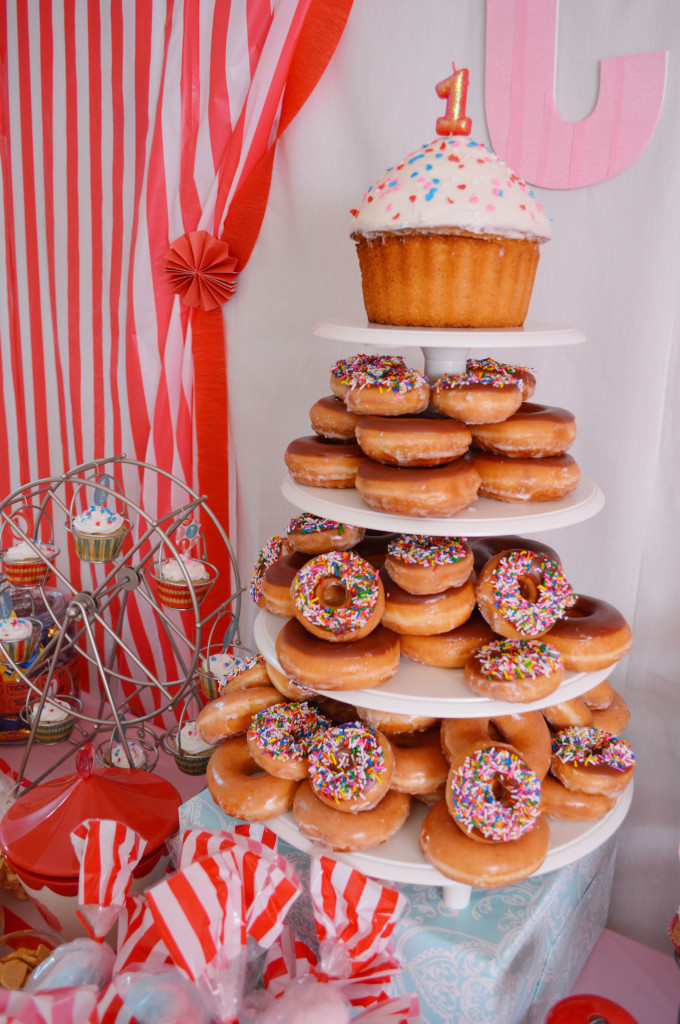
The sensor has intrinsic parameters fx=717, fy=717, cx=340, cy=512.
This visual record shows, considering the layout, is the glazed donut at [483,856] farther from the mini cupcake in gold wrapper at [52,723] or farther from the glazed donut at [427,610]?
the mini cupcake in gold wrapper at [52,723]

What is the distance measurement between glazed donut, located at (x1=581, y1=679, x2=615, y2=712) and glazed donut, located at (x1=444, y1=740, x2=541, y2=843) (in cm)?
31

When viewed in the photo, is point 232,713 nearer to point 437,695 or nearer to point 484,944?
point 437,695

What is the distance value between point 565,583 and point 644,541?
424 mm

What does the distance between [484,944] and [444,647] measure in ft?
1.48

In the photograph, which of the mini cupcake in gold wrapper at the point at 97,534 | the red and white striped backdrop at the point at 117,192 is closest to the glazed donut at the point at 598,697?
the mini cupcake in gold wrapper at the point at 97,534

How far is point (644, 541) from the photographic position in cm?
153

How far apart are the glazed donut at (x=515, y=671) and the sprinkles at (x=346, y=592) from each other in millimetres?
192

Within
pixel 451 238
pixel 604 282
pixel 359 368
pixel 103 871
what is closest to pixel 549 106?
pixel 604 282

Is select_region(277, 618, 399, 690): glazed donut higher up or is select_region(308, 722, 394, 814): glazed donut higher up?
select_region(277, 618, 399, 690): glazed donut

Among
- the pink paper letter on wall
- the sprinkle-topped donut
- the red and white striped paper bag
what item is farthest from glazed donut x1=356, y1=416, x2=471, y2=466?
the red and white striped paper bag

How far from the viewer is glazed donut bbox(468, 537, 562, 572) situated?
1.30 m

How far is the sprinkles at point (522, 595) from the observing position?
A: 1.15m

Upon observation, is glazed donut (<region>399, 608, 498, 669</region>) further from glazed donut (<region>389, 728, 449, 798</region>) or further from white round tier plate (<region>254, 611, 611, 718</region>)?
glazed donut (<region>389, 728, 449, 798</region>)

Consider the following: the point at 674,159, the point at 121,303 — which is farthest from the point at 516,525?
the point at 121,303
